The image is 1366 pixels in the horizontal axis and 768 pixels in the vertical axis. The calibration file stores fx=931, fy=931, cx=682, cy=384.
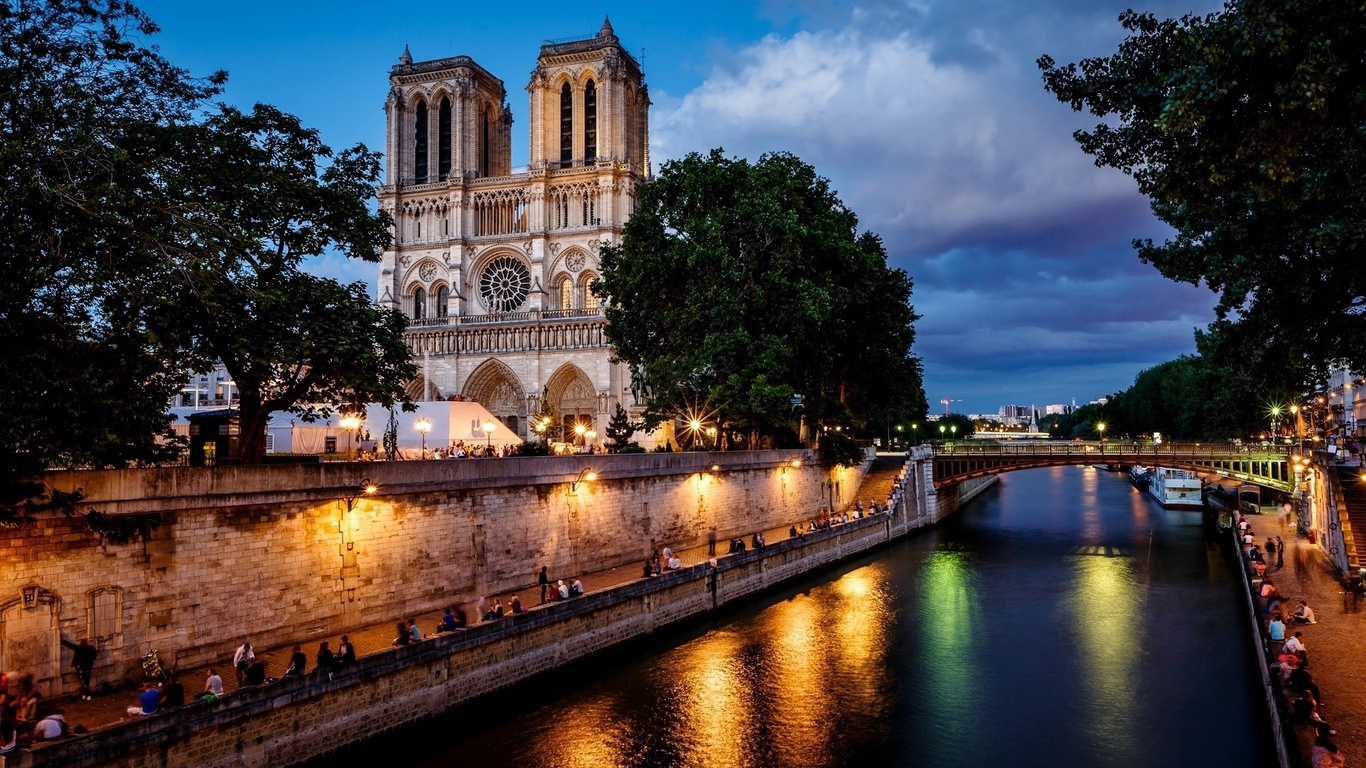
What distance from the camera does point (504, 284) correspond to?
6406 centimetres

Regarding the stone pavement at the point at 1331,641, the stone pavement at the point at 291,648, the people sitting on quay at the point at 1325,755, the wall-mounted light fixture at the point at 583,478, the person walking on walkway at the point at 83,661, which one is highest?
the wall-mounted light fixture at the point at 583,478

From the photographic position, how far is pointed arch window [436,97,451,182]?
66312 millimetres

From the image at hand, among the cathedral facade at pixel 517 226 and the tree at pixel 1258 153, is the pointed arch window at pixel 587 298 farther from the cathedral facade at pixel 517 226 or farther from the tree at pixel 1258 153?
the tree at pixel 1258 153

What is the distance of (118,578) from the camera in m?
14.4

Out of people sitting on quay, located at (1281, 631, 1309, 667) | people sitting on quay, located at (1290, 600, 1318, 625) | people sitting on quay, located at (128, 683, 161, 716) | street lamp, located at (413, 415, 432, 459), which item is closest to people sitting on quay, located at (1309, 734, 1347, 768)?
people sitting on quay, located at (1281, 631, 1309, 667)

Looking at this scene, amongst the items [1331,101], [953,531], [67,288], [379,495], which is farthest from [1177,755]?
[953,531]

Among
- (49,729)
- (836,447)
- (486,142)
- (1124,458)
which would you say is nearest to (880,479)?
(836,447)

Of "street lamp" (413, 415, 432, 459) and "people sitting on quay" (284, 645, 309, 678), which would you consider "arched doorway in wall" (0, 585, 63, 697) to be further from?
"street lamp" (413, 415, 432, 459)

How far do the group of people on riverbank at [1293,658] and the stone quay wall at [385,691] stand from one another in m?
12.9

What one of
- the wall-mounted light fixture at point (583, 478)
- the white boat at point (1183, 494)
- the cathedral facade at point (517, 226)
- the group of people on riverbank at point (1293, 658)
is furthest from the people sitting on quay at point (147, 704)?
the white boat at point (1183, 494)

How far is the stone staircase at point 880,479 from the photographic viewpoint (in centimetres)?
4806

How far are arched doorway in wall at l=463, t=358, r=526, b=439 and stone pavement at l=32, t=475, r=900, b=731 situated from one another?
34.7 m

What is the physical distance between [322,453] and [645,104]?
1772 inches

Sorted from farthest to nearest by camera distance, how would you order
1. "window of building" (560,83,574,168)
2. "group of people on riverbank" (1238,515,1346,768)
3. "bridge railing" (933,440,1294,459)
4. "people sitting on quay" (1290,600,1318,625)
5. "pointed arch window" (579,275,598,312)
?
"window of building" (560,83,574,168) → "pointed arch window" (579,275,598,312) → "bridge railing" (933,440,1294,459) → "people sitting on quay" (1290,600,1318,625) → "group of people on riverbank" (1238,515,1346,768)
